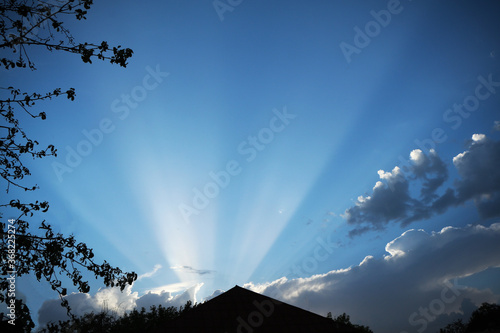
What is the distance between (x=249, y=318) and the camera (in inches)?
617

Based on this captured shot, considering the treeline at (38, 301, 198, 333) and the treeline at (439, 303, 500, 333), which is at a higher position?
the treeline at (38, 301, 198, 333)

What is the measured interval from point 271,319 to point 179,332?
5318mm

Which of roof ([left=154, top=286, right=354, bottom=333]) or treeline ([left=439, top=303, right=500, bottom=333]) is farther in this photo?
treeline ([left=439, top=303, right=500, bottom=333])

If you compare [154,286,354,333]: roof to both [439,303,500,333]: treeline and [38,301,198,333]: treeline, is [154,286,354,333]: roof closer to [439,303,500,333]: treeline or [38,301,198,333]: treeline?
[38,301,198,333]: treeline

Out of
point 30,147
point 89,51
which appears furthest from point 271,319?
point 89,51

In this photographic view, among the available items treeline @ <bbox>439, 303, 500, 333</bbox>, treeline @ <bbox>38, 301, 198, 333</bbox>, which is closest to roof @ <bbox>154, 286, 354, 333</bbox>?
treeline @ <bbox>38, 301, 198, 333</bbox>

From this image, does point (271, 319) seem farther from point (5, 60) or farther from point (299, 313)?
point (5, 60)

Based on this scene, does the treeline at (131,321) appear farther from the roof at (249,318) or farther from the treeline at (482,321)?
the treeline at (482,321)

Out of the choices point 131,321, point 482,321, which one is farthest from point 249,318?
point 482,321

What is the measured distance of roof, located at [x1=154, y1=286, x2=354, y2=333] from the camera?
15203 mm

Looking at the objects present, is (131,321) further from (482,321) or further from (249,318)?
(482,321)

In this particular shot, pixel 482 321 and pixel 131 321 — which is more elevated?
pixel 131 321

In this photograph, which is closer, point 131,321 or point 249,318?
point 249,318

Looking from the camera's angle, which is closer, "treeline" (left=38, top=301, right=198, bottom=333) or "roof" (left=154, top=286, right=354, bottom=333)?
"roof" (left=154, top=286, right=354, bottom=333)
